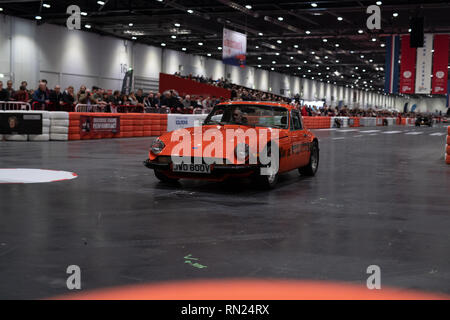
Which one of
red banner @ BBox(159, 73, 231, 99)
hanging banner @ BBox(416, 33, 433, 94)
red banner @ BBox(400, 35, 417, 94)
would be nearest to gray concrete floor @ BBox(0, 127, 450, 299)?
hanging banner @ BBox(416, 33, 433, 94)

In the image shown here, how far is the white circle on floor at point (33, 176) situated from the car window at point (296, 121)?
3.63 m

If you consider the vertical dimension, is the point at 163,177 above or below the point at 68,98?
below

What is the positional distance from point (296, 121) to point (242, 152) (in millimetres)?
2117

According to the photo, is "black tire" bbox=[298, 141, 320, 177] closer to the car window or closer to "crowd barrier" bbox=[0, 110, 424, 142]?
the car window

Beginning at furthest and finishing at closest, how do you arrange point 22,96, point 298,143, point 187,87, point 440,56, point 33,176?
point 187,87, point 440,56, point 22,96, point 298,143, point 33,176

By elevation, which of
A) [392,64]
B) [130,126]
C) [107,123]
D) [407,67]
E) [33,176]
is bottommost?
[33,176]

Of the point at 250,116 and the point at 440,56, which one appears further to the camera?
the point at 440,56

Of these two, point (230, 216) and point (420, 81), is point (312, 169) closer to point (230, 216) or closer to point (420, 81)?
point (230, 216)

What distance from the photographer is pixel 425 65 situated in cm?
2839

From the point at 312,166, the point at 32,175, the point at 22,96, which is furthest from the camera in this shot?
the point at 22,96

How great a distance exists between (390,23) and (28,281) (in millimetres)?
32215

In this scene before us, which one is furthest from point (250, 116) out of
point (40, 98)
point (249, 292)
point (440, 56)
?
point (440, 56)

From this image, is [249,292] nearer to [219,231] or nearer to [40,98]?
[219,231]

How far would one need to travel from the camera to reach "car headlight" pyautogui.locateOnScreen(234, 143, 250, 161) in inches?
291
